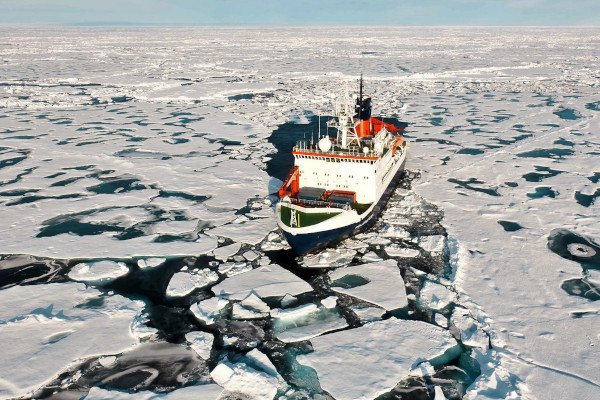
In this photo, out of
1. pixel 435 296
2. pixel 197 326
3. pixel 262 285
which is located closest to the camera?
pixel 197 326

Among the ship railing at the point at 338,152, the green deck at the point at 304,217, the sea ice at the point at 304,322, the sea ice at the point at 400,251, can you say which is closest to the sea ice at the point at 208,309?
the sea ice at the point at 304,322

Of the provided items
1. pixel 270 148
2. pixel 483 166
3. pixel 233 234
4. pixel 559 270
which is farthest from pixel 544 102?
pixel 233 234

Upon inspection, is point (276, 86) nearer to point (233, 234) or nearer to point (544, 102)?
point (544, 102)

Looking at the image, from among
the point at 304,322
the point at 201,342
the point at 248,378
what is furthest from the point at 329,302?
the point at 201,342

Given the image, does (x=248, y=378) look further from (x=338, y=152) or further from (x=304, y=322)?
(x=338, y=152)

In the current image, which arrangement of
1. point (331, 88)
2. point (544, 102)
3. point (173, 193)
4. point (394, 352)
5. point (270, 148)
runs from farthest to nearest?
point (331, 88) < point (544, 102) < point (270, 148) < point (173, 193) < point (394, 352)

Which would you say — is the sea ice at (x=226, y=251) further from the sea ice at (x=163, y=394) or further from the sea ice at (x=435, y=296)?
the sea ice at (x=435, y=296)
